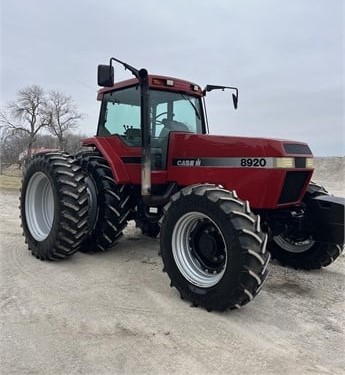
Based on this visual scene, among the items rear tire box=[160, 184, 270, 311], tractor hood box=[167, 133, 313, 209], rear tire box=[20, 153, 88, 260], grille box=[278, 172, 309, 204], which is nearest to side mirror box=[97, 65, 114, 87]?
tractor hood box=[167, 133, 313, 209]

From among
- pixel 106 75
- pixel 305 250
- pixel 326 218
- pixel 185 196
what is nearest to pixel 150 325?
pixel 185 196

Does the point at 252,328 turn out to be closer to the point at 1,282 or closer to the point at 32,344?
the point at 32,344

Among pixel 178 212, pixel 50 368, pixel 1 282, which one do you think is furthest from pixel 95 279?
pixel 50 368

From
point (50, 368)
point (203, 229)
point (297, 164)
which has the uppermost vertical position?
point (297, 164)

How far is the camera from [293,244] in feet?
18.5

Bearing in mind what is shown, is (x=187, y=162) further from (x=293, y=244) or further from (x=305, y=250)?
(x=305, y=250)

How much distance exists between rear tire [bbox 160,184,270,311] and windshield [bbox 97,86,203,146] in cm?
153

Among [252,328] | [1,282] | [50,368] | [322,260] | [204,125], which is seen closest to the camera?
[50,368]

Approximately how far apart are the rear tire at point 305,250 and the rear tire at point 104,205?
2136mm

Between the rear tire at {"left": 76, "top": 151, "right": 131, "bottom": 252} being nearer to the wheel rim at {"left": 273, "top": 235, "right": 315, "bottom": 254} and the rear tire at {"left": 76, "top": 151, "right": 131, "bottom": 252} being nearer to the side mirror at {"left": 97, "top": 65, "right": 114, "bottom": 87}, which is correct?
the side mirror at {"left": 97, "top": 65, "right": 114, "bottom": 87}

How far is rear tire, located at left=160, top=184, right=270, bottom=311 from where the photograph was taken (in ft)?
12.4

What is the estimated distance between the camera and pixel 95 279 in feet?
16.1

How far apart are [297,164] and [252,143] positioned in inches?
21.7

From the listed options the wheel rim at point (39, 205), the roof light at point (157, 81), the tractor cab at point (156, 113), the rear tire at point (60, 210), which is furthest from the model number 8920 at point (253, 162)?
the wheel rim at point (39, 205)
